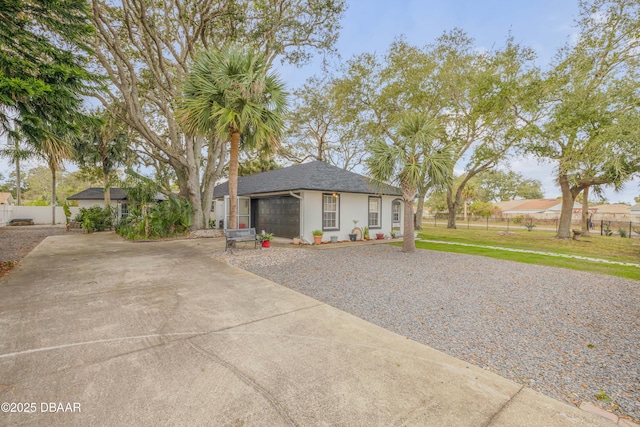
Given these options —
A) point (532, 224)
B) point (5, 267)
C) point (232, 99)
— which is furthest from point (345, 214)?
point (532, 224)

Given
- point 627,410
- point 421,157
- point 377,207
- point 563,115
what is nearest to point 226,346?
point 627,410

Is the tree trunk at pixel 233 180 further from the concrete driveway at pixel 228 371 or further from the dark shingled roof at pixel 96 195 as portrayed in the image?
the dark shingled roof at pixel 96 195

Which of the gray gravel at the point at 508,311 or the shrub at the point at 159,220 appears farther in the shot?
the shrub at the point at 159,220

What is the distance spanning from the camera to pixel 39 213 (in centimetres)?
2541

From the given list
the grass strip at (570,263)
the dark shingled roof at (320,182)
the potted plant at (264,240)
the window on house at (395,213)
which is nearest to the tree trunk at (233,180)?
the potted plant at (264,240)

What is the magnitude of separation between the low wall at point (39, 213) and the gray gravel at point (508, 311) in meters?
28.2

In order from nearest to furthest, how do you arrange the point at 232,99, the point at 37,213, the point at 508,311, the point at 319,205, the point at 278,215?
the point at 508,311
the point at 232,99
the point at 319,205
the point at 278,215
the point at 37,213

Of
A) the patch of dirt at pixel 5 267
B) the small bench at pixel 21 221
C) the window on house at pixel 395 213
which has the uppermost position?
the window on house at pixel 395 213

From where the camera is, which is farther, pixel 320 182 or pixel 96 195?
pixel 96 195

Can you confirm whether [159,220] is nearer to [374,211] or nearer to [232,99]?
[232,99]

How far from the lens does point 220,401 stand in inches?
90.0

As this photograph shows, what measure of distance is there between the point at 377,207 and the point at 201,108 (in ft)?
31.3

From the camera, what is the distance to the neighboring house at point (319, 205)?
39.7 ft

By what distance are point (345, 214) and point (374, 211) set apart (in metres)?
2.10
